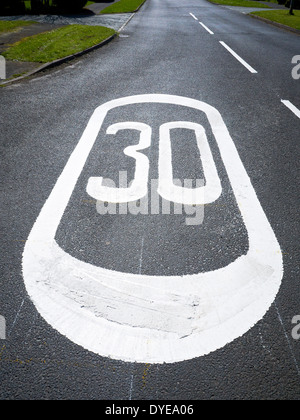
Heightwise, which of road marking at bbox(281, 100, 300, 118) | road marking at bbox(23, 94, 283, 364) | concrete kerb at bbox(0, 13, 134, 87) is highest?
concrete kerb at bbox(0, 13, 134, 87)

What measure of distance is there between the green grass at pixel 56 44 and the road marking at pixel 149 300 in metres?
7.78

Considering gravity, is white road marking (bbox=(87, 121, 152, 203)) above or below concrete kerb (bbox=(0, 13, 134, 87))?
below

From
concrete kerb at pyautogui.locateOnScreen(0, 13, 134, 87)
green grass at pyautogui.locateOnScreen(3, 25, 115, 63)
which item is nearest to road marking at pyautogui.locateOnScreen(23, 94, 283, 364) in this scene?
concrete kerb at pyautogui.locateOnScreen(0, 13, 134, 87)

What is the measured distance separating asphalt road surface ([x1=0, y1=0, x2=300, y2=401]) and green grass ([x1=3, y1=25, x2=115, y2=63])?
Answer: 354cm

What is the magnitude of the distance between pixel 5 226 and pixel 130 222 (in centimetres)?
119

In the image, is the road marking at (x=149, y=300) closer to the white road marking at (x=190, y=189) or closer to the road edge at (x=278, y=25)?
the white road marking at (x=190, y=189)

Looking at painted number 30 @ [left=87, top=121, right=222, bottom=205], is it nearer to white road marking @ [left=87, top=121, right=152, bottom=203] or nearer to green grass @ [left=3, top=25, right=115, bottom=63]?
white road marking @ [left=87, top=121, right=152, bottom=203]

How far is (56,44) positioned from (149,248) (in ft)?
33.5

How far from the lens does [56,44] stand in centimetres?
1101

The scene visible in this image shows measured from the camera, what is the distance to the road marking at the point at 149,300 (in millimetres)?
2262

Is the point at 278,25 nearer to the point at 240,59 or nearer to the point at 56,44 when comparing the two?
the point at 240,59

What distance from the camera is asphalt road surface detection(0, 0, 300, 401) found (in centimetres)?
208

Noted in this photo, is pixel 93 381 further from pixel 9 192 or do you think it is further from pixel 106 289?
pixel 9 192
